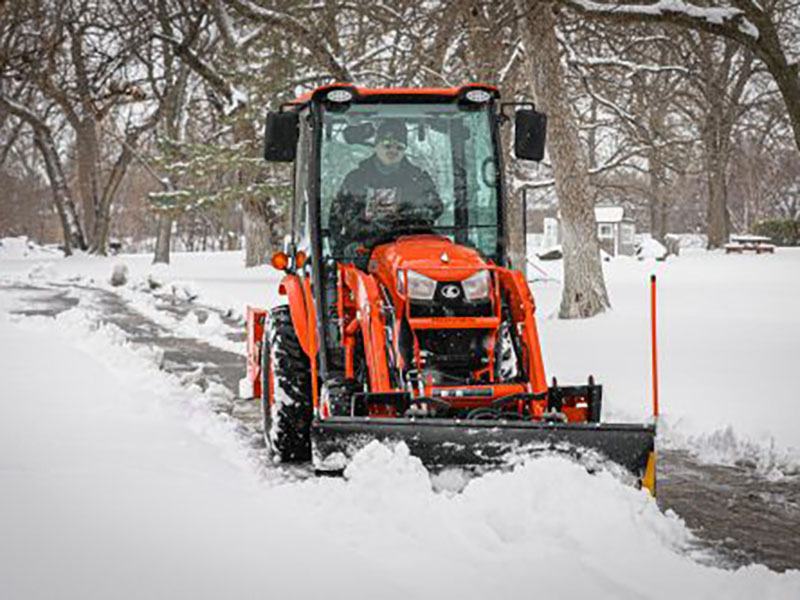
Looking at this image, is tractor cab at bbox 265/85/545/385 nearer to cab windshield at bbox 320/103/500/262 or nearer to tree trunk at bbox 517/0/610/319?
cab windshield at bbox 320/103/500/262

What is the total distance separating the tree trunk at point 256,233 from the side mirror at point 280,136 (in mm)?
16806

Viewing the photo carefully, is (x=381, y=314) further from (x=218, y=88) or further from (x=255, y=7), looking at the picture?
(x=218, y=88)

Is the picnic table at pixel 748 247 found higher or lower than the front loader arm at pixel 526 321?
higher

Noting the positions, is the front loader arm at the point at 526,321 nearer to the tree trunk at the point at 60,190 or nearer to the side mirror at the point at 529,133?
the side mirror at the point at 529,133

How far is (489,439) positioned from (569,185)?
859 centimetres

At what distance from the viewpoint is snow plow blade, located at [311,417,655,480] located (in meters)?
4.75

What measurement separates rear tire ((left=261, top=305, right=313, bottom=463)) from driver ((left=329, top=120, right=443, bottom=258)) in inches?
28.0

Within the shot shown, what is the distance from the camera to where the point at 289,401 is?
6.00 m

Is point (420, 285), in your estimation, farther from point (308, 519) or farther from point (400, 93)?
point (308, 519)

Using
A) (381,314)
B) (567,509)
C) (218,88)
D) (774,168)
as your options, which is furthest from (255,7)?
(774,168)

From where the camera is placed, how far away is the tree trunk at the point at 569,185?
12719 mm

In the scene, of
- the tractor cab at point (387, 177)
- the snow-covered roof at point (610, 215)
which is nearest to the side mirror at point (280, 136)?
the tractor cab at point (387, 177)

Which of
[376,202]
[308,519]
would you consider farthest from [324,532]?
[376,202]

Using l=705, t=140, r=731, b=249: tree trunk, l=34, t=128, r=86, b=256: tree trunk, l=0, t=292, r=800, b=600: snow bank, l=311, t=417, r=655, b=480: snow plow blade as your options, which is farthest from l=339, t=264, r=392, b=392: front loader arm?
l=34, t=128, r=86, b=256: tree trunk
